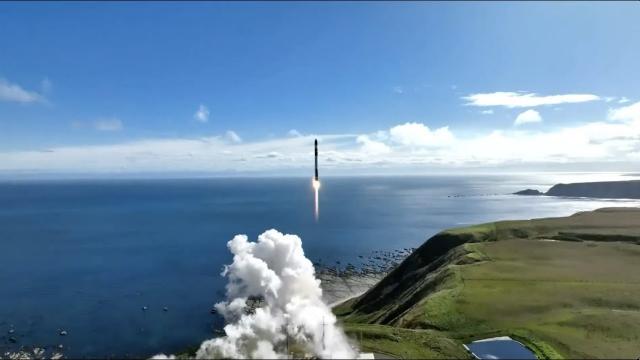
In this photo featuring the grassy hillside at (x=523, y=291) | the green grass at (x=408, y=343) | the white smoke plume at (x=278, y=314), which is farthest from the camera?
the grassy hillside at (x=523, y=291)

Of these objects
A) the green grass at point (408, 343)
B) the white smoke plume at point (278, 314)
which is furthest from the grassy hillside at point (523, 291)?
the white smoke plume at point (278, 314)

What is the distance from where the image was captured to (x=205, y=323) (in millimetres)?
97750

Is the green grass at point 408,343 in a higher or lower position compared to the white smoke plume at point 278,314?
lower

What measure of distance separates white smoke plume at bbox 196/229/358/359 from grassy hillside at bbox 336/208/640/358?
22.1ft

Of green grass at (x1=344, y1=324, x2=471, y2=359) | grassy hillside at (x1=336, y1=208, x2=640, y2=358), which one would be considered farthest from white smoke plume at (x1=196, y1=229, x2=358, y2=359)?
grassy hillside at (x1=336, y1=208, x2=640, y2=358)

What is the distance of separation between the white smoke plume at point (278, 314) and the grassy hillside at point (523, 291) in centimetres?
673

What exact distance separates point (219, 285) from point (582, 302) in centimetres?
8898

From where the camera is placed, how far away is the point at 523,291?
253 ft

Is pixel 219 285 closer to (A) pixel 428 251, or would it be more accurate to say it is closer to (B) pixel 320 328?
(A) pixel 428 251

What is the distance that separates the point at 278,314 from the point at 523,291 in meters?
43.1

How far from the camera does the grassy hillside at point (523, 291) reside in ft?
189

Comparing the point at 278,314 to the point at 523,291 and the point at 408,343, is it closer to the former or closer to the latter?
the point at 408,343

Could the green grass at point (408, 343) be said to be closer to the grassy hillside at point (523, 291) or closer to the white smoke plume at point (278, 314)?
the grassy hillside at point (523, 291)

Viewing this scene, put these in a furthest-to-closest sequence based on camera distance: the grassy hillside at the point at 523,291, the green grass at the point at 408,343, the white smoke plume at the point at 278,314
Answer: the grassy hillside at the point at 523,291
the green grass at the point at 408,343
the white smoke plume at the point at 278,314
